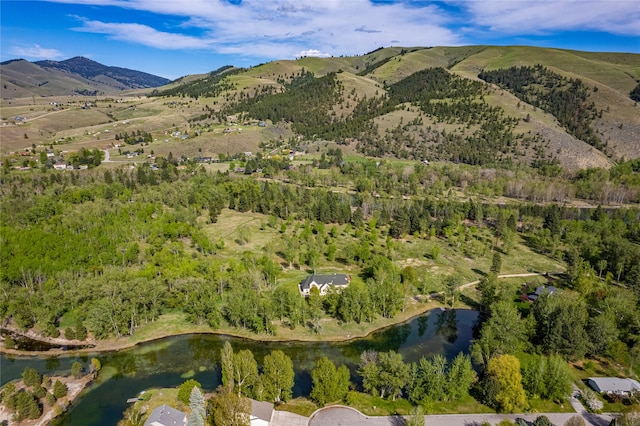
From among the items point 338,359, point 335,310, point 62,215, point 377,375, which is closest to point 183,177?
point 62,215

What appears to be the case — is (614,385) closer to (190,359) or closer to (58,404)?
(190,359)

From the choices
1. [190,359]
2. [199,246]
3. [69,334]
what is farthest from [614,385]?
[199,246]

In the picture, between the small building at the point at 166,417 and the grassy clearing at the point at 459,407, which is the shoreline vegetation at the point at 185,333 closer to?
the grassy clearing at the point at 459,407

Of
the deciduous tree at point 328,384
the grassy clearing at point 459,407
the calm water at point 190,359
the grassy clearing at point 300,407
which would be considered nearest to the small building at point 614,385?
the grassy clearing at point 459,407

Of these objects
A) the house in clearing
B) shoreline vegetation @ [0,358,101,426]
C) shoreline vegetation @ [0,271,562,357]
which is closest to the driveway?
shoreline vegetation @ [0,271,562,357]

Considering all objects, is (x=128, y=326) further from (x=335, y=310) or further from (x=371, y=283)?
(x=371, y=283)

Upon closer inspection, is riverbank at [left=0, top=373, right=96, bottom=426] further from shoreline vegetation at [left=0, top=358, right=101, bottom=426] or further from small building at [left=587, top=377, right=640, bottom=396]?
small building at [left=587, top=377, right=640, bottom=396]

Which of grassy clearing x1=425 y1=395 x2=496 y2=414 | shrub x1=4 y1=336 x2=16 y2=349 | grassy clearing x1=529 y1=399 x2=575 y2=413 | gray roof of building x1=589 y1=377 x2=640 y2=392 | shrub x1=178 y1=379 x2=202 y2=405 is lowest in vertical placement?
shrub x1=4 y1=336 x2=16 y2=349
